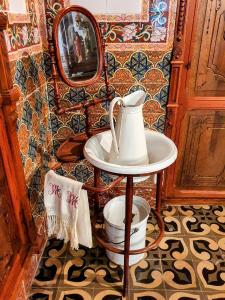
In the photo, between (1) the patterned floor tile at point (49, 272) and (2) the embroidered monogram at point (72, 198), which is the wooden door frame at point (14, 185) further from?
(2) the embroidered monogram at point (72, 198)

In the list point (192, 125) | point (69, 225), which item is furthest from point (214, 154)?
point (69, 225)

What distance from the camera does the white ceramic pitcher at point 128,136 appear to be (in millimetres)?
1126

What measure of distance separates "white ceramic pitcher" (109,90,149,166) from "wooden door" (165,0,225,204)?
58cm

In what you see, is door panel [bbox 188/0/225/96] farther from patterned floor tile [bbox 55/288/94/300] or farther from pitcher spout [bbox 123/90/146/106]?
patterned floor tile [bbox 55/288/94/300]

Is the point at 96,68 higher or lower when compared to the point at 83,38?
lower

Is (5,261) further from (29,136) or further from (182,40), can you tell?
(182,40)

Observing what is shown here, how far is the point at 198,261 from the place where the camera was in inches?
61.1

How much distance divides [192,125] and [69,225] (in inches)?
44.8

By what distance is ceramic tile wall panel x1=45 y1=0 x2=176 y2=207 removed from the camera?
1412mm

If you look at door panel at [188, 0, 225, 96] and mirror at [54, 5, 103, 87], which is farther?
door panel at [188, 0, 225, 96]

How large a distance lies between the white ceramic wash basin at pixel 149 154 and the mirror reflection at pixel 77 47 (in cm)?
38

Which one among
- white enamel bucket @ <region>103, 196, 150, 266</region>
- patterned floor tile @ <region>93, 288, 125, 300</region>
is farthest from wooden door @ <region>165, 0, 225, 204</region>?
patterned floor tile @ <region>93, 288, 125, 300</region>

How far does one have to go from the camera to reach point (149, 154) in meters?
1.37

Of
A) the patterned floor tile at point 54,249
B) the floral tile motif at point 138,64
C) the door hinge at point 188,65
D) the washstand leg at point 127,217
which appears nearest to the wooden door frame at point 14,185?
the patterned floor tile at point 54,249
